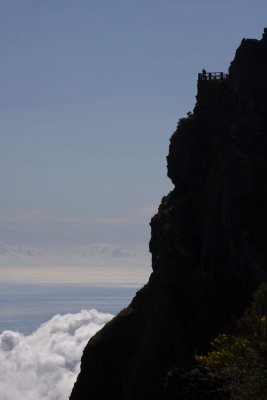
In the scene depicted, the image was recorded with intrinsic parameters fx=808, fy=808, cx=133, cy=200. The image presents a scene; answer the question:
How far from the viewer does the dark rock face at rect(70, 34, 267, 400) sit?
91.1 m

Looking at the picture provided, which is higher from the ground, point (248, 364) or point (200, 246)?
point (200, 246)

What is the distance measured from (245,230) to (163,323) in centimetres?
2466

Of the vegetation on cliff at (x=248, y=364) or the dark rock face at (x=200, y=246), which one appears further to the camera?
the dark rock face at (x=200, y=246)

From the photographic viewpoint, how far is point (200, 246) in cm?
10256

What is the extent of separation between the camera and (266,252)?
3329 inches

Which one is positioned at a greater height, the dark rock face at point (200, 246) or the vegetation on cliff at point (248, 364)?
the dark rock face at point (200, 246)

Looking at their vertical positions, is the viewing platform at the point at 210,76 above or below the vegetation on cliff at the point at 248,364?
above

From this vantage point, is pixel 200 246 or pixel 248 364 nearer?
pixel 248 364

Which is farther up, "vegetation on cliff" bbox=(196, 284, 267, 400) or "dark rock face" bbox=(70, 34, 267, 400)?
"dark rock face" bbox=(70, 34, 267, 400)

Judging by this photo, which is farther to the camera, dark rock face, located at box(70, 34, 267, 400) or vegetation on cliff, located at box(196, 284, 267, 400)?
dark rock face, located at box(70, 34, 267, 400)

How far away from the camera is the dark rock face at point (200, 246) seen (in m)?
91.1

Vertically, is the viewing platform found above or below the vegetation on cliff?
above

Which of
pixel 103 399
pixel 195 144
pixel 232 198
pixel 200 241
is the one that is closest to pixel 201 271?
pixel 200 241

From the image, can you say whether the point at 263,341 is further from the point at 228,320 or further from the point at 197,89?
the point at 197,89
